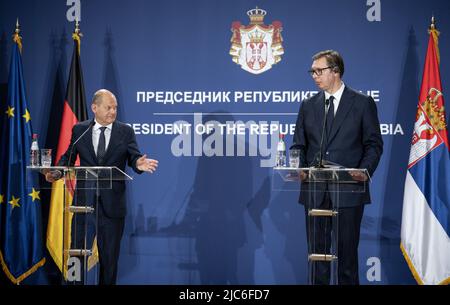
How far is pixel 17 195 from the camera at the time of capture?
6.59 metres

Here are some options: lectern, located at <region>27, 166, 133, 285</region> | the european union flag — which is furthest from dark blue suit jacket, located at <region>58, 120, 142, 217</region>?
the european union flag

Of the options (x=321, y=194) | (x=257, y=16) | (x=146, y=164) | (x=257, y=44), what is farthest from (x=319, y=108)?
(x=257, y=16)

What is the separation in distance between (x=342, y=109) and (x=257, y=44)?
2.11m

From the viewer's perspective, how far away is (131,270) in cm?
679

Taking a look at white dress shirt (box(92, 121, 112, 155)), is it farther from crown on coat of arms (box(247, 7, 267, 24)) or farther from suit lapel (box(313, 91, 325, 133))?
crown on coat of arms (box(247, 7, 267, 24))

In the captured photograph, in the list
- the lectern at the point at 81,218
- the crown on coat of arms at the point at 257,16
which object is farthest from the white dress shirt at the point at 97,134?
the crown on coat of arms at the point at 257,16

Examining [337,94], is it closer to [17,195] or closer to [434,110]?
[434,110]

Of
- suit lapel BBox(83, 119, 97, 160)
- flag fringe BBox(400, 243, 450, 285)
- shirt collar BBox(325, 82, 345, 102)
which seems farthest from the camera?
flag fringe BBox(400, 243, 450, 285)

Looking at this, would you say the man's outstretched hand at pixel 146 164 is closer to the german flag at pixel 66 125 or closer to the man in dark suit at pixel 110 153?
the man in dark suit at pixel 110 153

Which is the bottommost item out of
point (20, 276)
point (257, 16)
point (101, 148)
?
point (20, 276)

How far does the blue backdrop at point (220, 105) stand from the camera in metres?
6.63

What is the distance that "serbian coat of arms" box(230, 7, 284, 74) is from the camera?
6785 millimetres

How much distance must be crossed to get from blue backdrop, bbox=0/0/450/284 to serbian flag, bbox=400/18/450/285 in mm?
279

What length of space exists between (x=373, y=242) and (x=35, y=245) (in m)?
3.26
